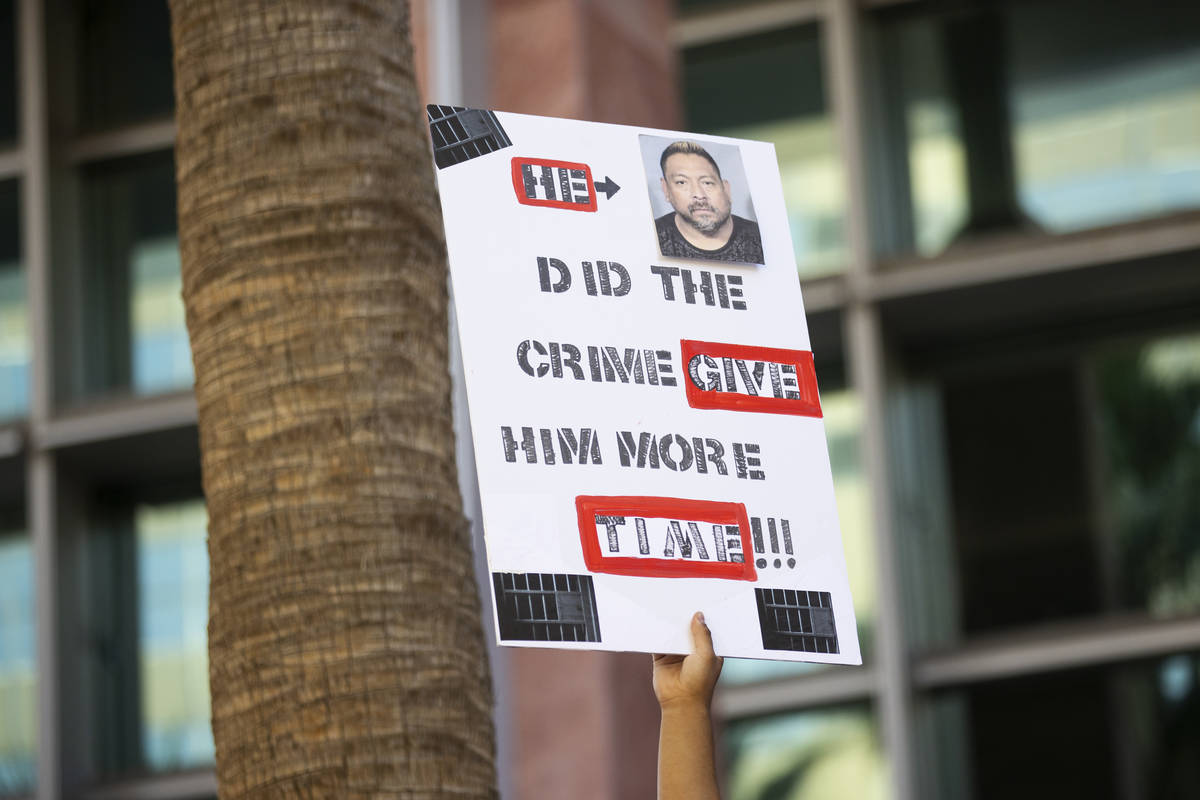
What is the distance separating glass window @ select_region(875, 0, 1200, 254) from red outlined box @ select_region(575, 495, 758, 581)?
479 cm

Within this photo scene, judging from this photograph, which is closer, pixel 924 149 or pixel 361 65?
pixel 361 65

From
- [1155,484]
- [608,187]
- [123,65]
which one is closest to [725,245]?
[608,187]

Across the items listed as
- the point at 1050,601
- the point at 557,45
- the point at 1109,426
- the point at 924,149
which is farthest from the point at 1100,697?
the point at 557,45

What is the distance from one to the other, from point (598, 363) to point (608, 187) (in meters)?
0.26

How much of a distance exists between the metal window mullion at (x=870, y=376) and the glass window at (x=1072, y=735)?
0.19 meters

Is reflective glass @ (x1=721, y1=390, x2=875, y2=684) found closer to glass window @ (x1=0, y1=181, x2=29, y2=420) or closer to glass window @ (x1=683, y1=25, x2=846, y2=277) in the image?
glass window @ (x1=683, y1=25, x2=846, y2=277)

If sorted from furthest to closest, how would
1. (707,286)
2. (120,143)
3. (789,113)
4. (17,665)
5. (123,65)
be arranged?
1. (123,65)
2. (120,143)
3. (17,665)
4. (789,113)
5. (707,286)

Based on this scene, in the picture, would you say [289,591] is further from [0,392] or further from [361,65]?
[0,392]

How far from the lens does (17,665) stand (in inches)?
297

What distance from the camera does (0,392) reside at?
7.79 metres

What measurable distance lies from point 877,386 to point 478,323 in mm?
4649

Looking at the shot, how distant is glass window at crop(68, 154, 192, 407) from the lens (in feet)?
25.6

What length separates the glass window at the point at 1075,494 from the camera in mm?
6559

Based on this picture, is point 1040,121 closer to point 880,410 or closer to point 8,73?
A: point 880,410
